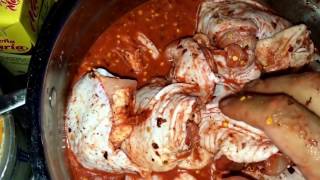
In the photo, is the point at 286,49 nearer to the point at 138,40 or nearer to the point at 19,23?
the point at 138,40

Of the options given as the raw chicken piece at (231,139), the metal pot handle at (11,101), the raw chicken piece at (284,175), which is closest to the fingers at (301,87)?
the raw chicken piece at (231,139)

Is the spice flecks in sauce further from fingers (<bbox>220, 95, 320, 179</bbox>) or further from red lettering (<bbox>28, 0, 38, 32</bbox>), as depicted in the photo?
fingers (<bbox>220, 95, 320, 179</bbox>)

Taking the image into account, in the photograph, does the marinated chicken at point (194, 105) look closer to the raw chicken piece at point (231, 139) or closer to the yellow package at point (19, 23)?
the raw chicken piece at point (231, 139)

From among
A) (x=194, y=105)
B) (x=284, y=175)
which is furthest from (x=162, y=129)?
(x=284, y=175)

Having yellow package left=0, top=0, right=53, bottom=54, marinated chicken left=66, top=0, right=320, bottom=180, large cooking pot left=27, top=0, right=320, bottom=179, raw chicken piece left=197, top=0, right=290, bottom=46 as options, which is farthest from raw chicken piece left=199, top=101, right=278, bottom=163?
yellow package left=0, top=0, right=53, bottom=54

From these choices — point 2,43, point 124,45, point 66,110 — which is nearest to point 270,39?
point 124,45

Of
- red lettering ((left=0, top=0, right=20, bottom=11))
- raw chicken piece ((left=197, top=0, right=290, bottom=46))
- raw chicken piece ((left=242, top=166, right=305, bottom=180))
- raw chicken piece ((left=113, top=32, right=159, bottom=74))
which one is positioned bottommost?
raw chicken piece ((left=242, top=166, right=305, bottom=180))
